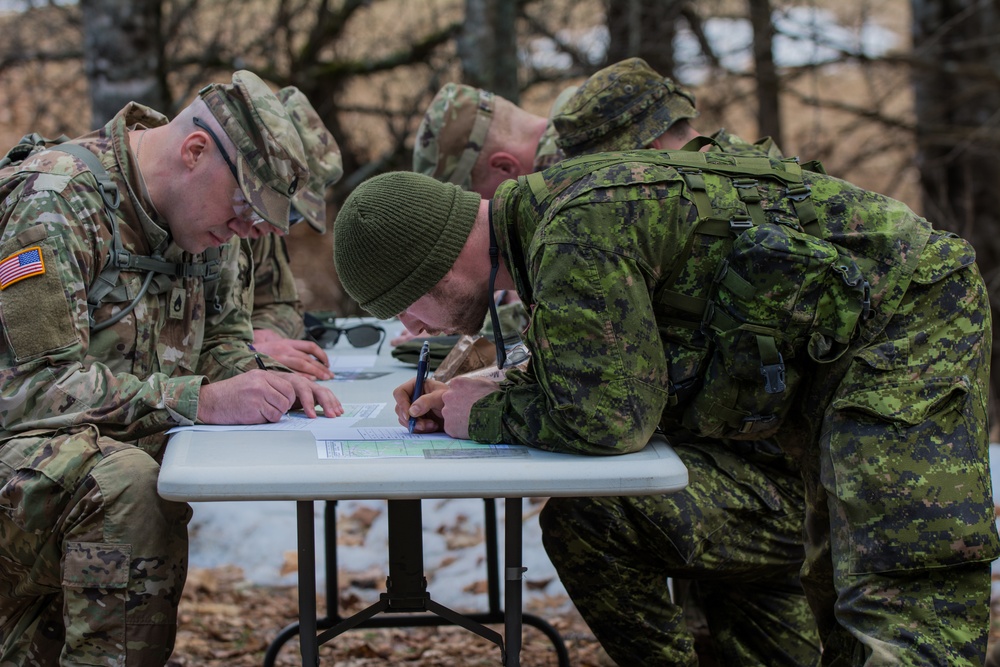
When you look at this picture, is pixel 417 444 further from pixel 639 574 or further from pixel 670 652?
pixel 670 652

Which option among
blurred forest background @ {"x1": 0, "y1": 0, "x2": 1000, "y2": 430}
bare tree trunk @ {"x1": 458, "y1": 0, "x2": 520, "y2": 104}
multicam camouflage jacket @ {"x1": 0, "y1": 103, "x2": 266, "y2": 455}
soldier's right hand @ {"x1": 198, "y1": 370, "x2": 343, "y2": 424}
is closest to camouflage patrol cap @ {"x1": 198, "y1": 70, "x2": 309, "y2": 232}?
multicam camouflage jacket @ {"x1": 0, "y1": 103, "x2": 266, "y2": 455}

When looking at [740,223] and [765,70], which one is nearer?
[740,223]

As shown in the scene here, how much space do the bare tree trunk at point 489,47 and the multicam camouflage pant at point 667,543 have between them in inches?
122

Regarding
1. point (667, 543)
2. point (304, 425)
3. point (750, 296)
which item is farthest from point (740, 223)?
point (304, 425)

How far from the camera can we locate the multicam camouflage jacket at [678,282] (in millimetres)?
1945

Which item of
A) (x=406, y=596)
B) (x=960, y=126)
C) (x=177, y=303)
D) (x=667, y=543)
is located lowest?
(x=406, y=596)

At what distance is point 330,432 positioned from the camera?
2176 millimetres

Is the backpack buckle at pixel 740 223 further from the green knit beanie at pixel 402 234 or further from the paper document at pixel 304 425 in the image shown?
the paper document at pixel 304 425

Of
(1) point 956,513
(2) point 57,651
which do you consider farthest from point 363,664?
(1) point 956,513

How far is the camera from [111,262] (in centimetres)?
247

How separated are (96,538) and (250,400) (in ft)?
1.38

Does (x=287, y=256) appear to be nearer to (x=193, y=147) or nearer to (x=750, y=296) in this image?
(x=193, y=147)

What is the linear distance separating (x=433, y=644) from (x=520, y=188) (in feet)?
7.20

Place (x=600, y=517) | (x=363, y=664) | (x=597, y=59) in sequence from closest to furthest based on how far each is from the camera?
1. (x=600, y=517)
2. (x=363, y=664)
3. (x=597, y=59)
